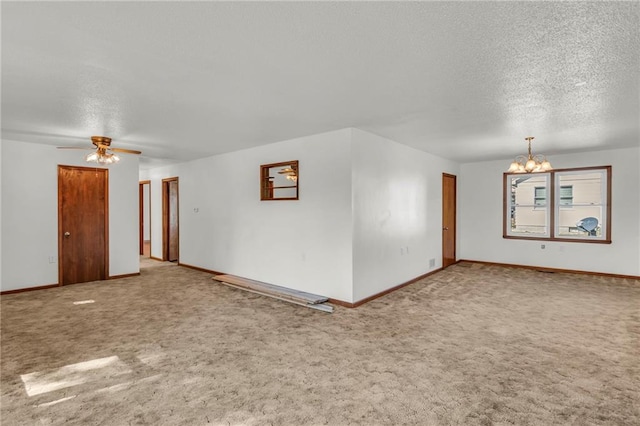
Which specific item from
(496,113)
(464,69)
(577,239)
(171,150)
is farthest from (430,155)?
(171,150)

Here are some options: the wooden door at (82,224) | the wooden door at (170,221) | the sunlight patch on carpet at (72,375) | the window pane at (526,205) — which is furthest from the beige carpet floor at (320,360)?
the wooden door at (170,221)

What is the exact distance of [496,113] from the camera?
380cm

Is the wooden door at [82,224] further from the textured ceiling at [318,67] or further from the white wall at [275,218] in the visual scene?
the white wall at [275,218]

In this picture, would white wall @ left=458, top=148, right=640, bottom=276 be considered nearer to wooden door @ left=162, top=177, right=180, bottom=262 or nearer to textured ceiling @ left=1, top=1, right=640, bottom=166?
textured ceiling @ left=1, top=1, right=640, bottom=166

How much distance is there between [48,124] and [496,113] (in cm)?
557

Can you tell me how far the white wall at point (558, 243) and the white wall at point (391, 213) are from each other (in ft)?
5.30

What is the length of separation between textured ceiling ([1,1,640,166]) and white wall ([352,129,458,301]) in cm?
62

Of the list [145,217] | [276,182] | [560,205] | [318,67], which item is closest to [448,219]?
[560,205]

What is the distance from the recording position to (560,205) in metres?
6.98

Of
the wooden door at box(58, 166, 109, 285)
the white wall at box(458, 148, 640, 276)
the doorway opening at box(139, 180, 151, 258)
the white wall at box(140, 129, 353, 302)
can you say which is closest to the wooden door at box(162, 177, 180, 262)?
the white wall at box(140, 129, 353, 302)

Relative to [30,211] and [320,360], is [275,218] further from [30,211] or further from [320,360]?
[30,211]

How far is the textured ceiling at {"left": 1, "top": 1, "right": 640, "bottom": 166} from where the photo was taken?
6.05 feet

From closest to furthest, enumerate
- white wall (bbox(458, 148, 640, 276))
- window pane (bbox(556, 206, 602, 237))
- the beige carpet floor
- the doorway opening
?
the beige carpet floor, white wall (bbox(458, 148, 640, 276)), window pane (bbox(556, 206, 602, 237)), the doorway opening


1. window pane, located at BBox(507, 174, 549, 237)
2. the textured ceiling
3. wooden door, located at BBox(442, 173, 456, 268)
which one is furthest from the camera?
window pane, located at BBox(507, 174, 549, 237)
